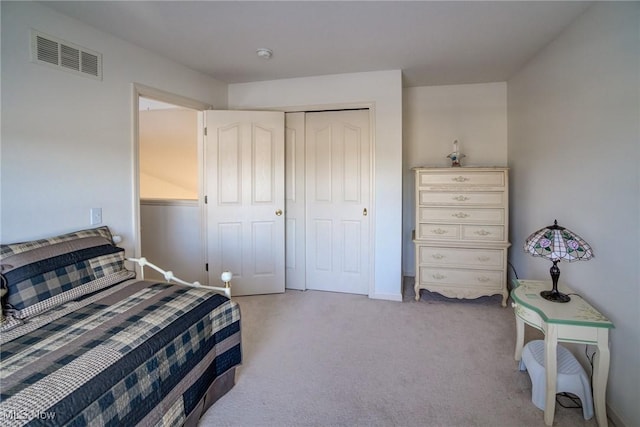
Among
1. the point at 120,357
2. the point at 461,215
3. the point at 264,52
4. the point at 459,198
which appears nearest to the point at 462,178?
the point at 459,198

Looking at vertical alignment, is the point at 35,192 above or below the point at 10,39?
below

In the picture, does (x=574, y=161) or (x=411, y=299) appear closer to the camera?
(x=574, y=161)

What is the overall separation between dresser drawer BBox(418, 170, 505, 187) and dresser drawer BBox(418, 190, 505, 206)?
0.28 feet

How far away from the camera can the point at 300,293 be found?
371 centimetres

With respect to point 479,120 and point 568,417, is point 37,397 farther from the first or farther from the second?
point 479,120

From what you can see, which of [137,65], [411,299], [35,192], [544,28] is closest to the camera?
[35,192]

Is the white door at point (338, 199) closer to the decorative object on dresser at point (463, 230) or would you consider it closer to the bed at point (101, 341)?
the decorative object on dresser at point (463, 230)

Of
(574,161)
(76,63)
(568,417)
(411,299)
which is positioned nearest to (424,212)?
(411,299)

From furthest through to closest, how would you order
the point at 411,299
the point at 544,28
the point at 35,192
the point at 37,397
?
the point at 411,299 < the point at 544,28 < the point at 35,192 < the point at 37,397

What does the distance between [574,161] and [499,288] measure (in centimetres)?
143

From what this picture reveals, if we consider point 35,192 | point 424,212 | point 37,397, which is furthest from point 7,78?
point 424,212

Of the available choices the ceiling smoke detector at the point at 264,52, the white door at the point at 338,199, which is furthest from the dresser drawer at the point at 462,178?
the ceiling smoke detector at the point at 264,52

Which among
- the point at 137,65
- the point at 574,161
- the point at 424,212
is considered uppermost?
the point at 137,65

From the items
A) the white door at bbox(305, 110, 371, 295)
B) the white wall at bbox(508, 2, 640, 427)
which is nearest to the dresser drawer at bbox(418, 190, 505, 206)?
the white wall at bbox(508, 2, 640, 427)
